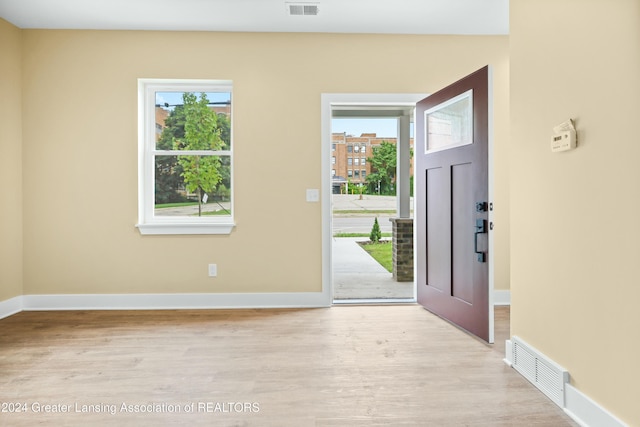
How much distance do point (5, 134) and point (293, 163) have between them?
2664 mm

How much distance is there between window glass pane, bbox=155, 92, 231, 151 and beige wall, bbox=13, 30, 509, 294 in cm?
20

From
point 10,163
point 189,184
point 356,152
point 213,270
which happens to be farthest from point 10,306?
point 356,152

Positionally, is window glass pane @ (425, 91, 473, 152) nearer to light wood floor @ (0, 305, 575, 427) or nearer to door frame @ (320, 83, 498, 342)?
door frame @ (320, 83, 498, 342)

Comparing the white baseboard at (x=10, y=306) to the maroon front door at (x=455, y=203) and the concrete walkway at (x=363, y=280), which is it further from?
the maroon front door at (x=455, y=203)

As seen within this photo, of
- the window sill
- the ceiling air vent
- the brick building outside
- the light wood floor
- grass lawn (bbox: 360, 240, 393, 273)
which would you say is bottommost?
the light wood floor

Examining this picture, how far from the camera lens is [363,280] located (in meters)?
5.86

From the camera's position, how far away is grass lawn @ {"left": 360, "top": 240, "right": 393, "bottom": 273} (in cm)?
756

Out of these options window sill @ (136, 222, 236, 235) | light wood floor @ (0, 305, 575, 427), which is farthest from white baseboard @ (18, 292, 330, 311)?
window sill @ (136, 222, 236, 235)

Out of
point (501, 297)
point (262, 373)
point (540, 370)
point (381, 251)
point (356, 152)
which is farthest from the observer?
point (356, 152)

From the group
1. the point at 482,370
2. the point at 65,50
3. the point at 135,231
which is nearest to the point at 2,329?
the point at 135,231

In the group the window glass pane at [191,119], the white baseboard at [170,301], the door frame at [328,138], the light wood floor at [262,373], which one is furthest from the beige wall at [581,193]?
the window glass pane at [191,119]

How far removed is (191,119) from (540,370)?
368cm

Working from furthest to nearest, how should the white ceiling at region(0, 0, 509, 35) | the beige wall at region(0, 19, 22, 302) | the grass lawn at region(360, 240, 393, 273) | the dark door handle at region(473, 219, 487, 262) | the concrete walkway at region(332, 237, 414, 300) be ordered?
the grass lawn at region(360, 240, 393, 273)
the concrete walkway at region(332, 237, 414, 300)
the beige wall at region(0, 19, 22, 302)
the white ceiling at region(0, 0, 509, 35)
the dark door handle at region(473, 219, 487, 262)

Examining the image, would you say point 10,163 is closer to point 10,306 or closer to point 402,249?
point 10,306
